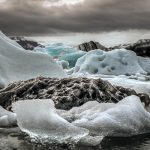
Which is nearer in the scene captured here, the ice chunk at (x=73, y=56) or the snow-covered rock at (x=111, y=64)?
the snow-covered rock at (x=111, y=64)

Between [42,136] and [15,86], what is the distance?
10.2 ft

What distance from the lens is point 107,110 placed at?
16.2 ft

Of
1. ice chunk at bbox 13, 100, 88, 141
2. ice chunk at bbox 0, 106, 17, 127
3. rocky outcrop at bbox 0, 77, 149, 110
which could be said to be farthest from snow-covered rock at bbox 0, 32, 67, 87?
ice chunk at bbox 13, 100, 88, 141

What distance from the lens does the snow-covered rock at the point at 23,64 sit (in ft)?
33.7

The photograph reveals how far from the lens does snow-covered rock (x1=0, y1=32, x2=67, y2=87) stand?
33.7ft

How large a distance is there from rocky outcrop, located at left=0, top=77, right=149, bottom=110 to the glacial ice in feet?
2.86

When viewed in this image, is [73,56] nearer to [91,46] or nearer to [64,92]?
[91,46]

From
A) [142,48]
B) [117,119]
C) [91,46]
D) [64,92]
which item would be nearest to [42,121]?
[117,119]

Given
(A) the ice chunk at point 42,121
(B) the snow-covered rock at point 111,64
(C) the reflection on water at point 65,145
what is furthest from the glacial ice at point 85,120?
(B) the snow-covered rock at point 111,64

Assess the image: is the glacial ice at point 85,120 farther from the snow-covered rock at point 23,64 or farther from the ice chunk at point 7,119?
the snow-covered rock at point 23,64

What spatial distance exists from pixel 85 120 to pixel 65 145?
666 mm

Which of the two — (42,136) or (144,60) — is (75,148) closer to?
(42,136)

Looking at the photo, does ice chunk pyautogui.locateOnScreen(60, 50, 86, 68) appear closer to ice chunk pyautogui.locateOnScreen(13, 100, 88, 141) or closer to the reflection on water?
the reflection on water

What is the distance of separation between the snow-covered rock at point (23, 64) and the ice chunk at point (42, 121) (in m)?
5.79
